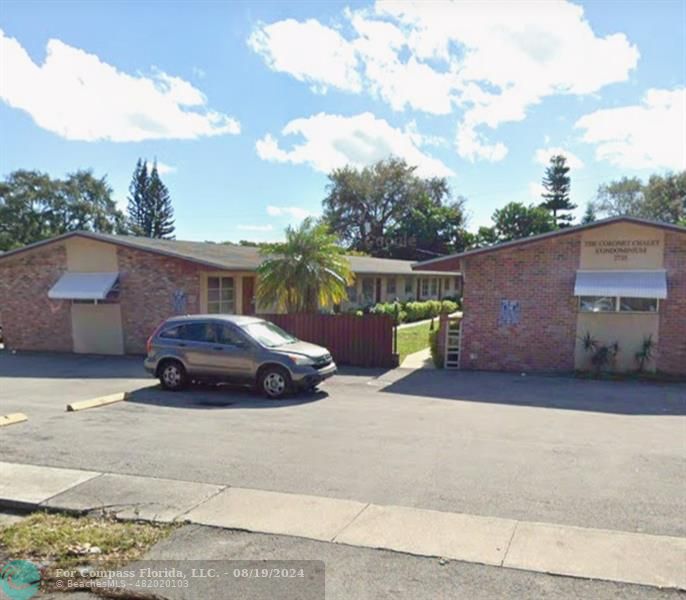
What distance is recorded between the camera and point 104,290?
18.3 meters

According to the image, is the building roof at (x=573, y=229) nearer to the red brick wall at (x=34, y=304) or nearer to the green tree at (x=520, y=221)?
the red brick wall at (x=34, y=304)

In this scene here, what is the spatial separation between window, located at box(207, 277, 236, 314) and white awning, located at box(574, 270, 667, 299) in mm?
11303

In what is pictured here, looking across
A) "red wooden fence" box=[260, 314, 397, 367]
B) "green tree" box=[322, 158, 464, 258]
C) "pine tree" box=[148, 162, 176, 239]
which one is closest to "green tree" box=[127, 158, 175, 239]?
"pine tree" box=[148, 162, 176, 239]

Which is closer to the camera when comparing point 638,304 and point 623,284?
point 623,284

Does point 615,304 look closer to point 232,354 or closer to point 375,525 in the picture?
point 232,354

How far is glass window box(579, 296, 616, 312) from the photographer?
14.3 m

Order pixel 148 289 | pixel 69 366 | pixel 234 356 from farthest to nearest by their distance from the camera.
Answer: pixel 148 289, pixel 69 366, pixel 234 356

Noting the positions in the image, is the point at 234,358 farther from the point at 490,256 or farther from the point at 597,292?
the point at 597,292

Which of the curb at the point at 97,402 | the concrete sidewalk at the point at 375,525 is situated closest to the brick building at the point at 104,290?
the curb at the point at 97,402

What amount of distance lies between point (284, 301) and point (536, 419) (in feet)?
33.4

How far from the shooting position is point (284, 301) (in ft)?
59.4

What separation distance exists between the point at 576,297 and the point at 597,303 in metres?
0.52

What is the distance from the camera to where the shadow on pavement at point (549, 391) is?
10.8 metres

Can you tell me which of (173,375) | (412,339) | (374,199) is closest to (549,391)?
(173,375)
